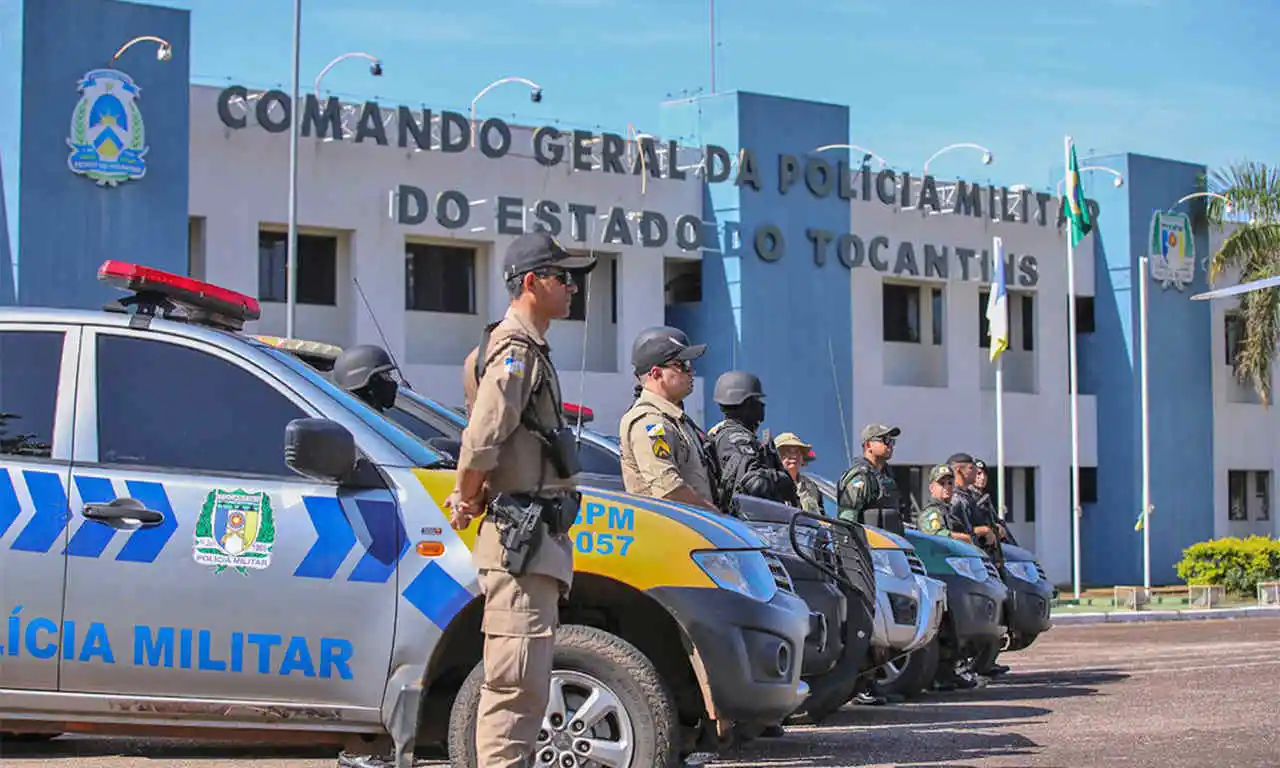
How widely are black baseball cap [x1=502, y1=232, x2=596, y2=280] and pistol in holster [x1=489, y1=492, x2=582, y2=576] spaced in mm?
762

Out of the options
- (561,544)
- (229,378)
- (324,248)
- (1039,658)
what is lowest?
(1039,658)

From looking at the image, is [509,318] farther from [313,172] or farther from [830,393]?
[830,393]

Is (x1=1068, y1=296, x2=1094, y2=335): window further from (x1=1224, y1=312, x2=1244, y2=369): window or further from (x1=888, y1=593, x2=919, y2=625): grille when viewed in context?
(x1=888, y1=593, x2=919, y2=625): grille

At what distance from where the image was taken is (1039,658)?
1770 centimetres

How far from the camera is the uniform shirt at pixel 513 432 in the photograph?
6121 mm

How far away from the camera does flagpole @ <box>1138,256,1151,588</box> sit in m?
36.8

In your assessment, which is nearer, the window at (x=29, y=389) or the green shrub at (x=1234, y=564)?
the window at (x=29, y=389)

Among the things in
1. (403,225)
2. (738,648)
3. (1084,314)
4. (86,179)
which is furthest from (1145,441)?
(738,648)

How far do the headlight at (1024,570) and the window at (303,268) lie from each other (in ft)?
51.3

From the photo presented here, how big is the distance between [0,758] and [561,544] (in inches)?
150

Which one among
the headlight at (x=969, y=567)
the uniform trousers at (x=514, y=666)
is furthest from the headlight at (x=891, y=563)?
the uniform trousers at (x=514, y=666)

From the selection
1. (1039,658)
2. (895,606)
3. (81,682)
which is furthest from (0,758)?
(1039,658)

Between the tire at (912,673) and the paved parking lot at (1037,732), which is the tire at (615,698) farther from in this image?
the tire at (912,673)

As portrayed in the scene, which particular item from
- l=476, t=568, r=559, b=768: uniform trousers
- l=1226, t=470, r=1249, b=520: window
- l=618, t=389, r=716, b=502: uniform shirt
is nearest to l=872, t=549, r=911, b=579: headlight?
l=618, t=389, r=716, b=502: uniform shirt
